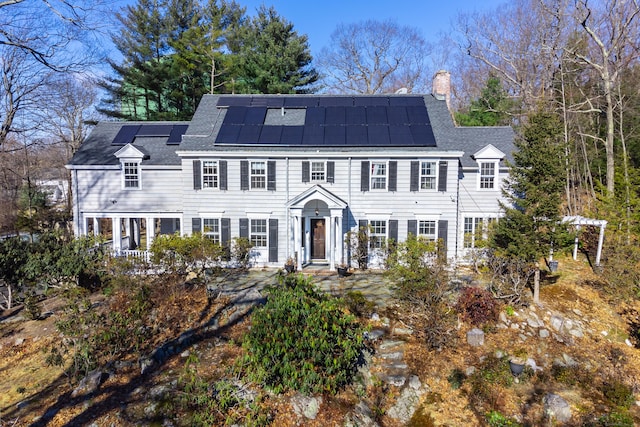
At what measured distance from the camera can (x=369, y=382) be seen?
8859 mm

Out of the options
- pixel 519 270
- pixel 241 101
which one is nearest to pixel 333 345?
pixel 519 270

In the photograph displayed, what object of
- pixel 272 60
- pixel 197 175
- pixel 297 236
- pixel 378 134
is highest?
pixel 272 60

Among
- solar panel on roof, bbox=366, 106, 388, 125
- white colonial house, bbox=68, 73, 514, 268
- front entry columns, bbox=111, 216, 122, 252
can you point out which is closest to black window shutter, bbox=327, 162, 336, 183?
white colonial house, bbox=68, 73, 514, 268

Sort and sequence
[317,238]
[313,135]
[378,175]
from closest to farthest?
1. [378,175]
2. [313,135]
3. [317,238]

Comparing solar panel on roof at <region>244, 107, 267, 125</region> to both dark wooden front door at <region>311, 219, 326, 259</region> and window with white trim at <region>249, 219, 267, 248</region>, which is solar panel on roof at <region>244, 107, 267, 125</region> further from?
dark wooden front door at <region>311, 219, 326, 259</region>

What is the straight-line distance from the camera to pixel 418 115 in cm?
1750

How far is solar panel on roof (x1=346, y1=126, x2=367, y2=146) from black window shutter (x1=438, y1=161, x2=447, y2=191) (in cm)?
339

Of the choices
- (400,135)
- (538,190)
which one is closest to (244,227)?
(400,135)

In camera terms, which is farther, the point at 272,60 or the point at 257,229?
the point at 272,60

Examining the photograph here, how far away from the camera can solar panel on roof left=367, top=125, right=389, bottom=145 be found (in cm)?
1605

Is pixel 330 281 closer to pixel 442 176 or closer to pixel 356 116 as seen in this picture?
pixel 442 176

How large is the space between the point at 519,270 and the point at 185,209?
13.3 metres

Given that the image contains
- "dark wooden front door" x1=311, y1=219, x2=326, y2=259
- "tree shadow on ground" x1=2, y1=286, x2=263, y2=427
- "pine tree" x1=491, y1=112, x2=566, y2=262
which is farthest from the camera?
"dark wooden front door" x1=311, y1=219, x2=326, y2=259

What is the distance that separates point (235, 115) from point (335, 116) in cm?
483
